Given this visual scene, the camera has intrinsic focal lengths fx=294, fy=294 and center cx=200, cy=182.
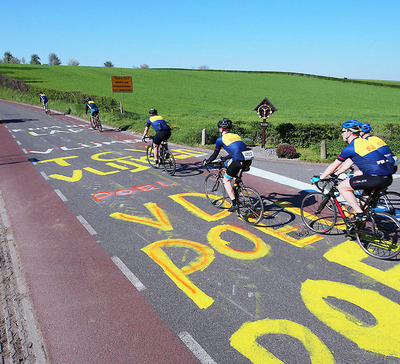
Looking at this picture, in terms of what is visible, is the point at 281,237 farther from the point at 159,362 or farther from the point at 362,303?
the point at 159,362

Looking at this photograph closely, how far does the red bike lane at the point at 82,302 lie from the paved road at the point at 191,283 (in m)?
0.02

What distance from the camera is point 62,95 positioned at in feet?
125

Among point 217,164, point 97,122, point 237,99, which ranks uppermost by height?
point 237,99

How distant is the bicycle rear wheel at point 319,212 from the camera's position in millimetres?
6004

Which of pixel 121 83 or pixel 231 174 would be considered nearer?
pixel 231 174

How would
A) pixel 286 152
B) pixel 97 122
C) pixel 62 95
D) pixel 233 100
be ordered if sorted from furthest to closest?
pixel 233 100 < pixel 62 95 < pixel 97 122 < pixel 286 152

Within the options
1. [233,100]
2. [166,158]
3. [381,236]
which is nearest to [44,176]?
[166,158]

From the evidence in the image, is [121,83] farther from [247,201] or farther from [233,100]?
[233,100]

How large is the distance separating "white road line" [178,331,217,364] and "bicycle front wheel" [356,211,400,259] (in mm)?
3545

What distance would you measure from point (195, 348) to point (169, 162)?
306 inches

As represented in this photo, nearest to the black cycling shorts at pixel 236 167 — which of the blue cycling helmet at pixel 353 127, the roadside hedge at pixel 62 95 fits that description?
the blue cycling helmet at pixel 353 127

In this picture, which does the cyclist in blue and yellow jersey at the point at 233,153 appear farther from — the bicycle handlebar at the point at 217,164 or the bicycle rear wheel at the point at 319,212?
the bicycle rear wheel at the point at 319,212

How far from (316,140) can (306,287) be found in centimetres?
1465

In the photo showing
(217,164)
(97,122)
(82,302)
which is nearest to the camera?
(82,302)
